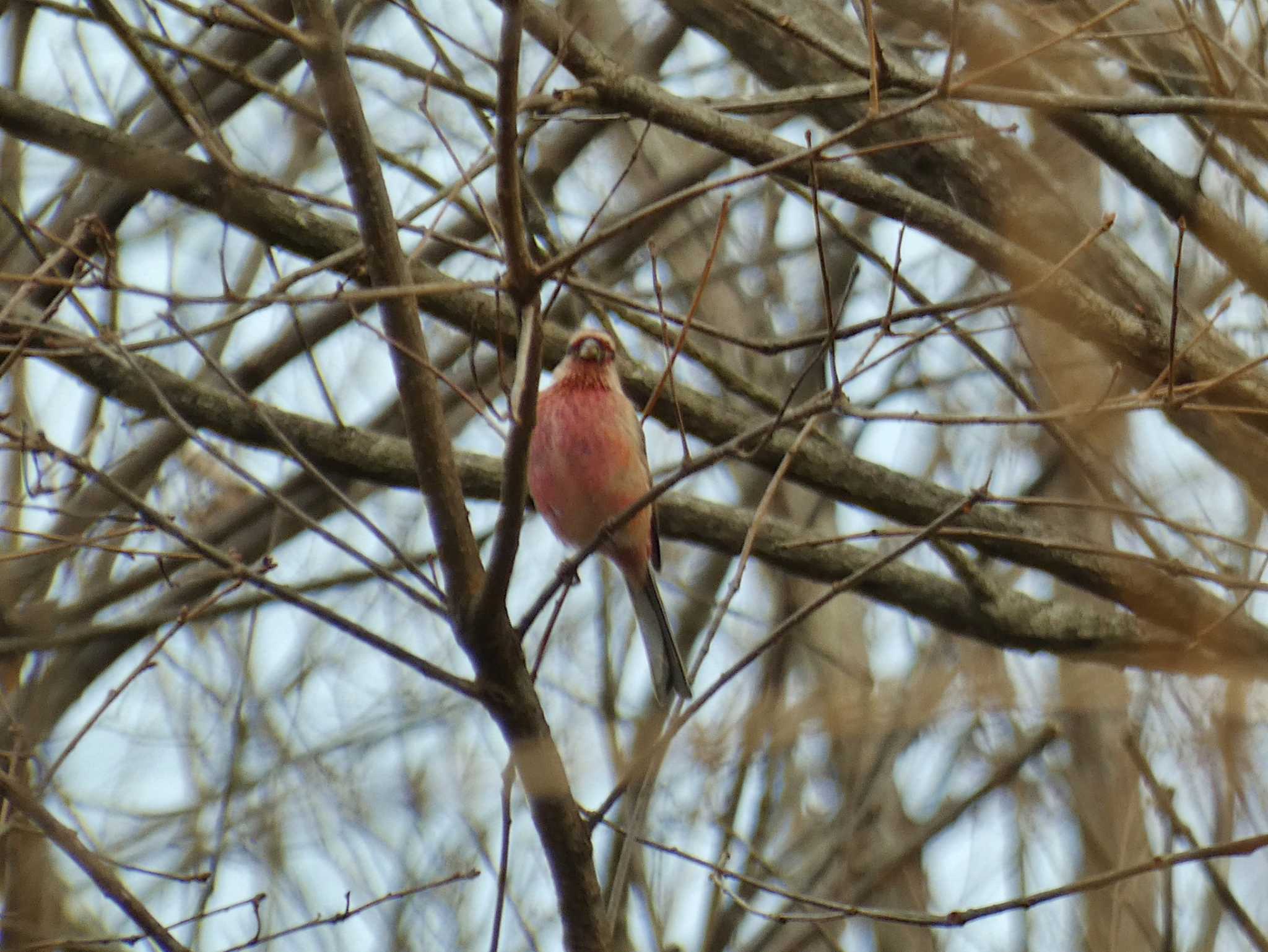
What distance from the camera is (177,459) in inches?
298

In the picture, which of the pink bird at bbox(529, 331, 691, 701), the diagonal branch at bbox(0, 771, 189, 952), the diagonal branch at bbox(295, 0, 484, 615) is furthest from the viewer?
the pink bird at bbox(529, 331, 691, 701)

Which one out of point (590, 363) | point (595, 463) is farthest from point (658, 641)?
point (590, 363)

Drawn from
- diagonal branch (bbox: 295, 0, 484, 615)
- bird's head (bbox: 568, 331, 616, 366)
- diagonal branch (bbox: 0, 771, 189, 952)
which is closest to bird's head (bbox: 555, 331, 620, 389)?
bird's head (bbox: 568, 331, 616, 366)

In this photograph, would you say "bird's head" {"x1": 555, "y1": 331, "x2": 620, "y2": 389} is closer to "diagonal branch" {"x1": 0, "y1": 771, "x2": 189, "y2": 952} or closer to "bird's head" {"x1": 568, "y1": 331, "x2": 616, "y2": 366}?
"bird's head" {"x1": 568, "y1": 331, "x2": 616, "y2": 366}

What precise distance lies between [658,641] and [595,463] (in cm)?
75

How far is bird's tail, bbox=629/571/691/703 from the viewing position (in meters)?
5.71

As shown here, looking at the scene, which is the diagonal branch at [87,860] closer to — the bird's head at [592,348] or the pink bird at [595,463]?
the pink bird at [595,463]

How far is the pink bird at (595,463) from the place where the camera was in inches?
226

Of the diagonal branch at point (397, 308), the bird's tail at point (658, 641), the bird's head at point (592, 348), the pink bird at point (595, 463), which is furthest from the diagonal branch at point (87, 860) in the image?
the bird's head at point (592, 348)

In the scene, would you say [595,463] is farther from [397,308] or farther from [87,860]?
[87,860]

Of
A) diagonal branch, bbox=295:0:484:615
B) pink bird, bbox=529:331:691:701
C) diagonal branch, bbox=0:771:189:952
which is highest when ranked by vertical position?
pink bird, bbox=529:331:691:701

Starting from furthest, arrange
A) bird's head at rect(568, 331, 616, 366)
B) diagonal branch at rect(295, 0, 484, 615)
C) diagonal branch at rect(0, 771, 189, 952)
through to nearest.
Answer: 1. bird's head at rect(568, 331, 616, 366)
2. diagonal branch at rect(295, 0, 484, 615)
3. diagonal branch at rect(0, 771, 189, 952)

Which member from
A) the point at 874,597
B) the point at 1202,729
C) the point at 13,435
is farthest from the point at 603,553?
the point at 13,435

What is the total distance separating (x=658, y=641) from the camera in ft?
19.4
